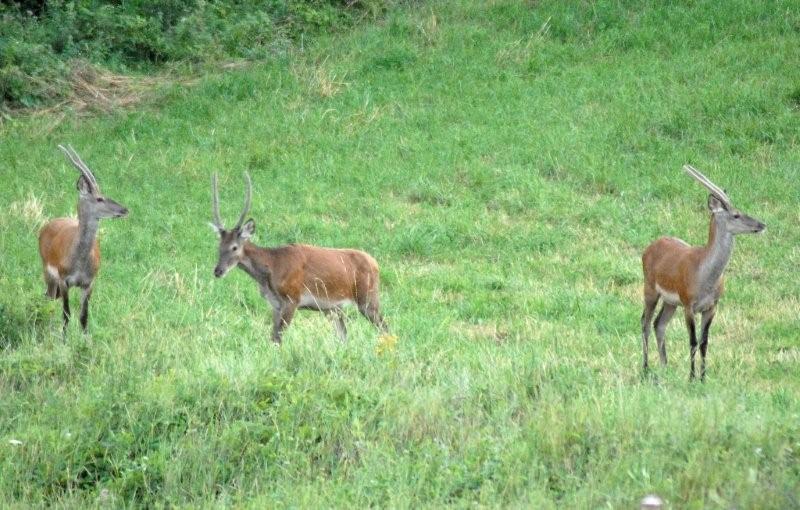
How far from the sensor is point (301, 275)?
41.2 feet

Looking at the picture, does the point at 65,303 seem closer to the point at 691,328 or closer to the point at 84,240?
the point at 84,240

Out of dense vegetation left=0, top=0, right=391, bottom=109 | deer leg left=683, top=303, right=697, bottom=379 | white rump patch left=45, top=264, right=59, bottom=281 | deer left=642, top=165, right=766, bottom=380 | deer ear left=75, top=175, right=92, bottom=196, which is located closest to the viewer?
deer leg left=683, top=303, right=697, bottom=379

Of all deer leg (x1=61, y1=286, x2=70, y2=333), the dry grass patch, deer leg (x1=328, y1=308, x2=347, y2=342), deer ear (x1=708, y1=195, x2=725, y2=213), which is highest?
deer ear (x1=708, y1=195, x2=725, y2=213)

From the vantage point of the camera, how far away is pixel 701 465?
7578 millimetres

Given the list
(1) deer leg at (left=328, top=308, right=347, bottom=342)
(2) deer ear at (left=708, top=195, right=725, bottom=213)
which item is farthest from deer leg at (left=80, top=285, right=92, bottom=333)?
(2) deer ear at (left=708, top=195, right=725, bottom=213)

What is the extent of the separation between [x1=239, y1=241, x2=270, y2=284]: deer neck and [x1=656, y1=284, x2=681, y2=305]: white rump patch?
3.47 metres

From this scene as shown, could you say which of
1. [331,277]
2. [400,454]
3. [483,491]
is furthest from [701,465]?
[331,277]

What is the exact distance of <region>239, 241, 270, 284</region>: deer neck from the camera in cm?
1260

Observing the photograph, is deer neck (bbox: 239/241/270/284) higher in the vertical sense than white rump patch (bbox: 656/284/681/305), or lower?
lower

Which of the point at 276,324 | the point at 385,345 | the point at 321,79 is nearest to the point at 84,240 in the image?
the point at 276,324

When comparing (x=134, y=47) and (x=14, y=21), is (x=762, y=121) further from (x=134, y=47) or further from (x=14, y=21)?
(x=14, y=21)

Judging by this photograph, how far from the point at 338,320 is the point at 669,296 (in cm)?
298

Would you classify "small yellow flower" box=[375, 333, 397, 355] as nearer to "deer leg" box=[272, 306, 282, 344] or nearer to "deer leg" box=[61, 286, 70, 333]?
"deer leg" box=[272, 306, 282, 344]

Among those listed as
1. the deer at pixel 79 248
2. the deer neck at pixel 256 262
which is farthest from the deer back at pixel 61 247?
the deer neck at pixel 256 262
